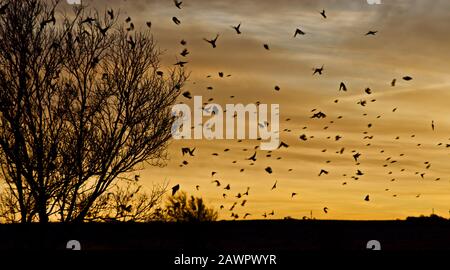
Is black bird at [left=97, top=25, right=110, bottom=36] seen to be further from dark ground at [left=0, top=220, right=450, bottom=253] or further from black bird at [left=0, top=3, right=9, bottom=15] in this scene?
dark ground at [left=0, top=220, right=450, bottom=253]

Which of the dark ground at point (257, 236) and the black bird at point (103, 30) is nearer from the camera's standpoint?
the dark ground at point (257, 236)

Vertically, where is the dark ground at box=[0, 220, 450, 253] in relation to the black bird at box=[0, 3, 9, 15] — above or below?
below

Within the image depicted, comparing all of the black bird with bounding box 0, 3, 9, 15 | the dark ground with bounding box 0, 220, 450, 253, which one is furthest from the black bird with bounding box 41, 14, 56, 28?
the dark ground with bounding box 0, 220, 450, 253

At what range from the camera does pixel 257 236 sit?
10.7 m

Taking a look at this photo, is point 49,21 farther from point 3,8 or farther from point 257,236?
point 257,236

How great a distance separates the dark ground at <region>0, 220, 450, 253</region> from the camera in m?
10.4

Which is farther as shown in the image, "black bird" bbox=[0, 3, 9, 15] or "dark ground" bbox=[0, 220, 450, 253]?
"black bird" bbox=[0, 3, 9, 15]

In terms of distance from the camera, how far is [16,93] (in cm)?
2789

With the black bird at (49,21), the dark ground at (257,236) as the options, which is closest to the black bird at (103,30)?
the black bird at (49,21)

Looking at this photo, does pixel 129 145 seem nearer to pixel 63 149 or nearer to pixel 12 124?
pixel 63 149

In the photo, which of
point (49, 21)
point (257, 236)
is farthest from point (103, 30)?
point (257, 236)

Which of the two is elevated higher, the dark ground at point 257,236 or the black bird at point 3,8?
the black bird at point 3,8

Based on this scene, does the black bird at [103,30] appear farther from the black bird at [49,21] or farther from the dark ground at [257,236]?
the dark ground at [257,236]

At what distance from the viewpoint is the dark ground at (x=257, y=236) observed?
10.4 metres
